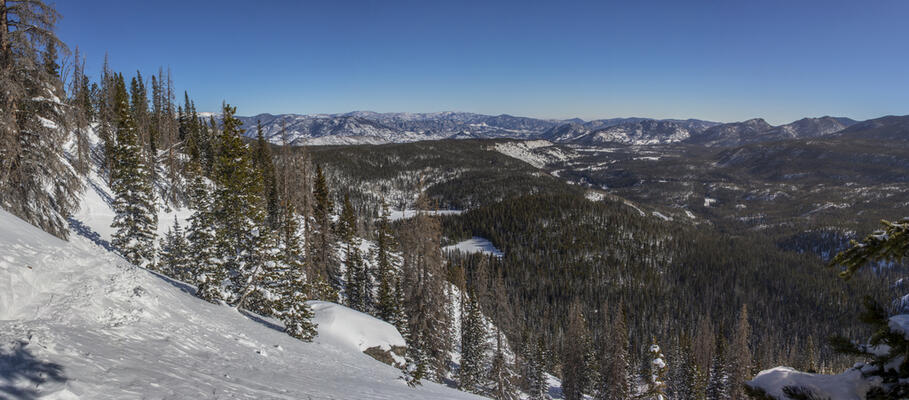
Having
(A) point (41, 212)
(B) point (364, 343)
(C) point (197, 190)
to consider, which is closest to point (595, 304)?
(B) point (364, 343)

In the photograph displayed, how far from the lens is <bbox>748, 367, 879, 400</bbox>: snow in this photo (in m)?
3.91

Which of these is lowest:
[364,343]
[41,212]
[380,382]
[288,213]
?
[364,343]

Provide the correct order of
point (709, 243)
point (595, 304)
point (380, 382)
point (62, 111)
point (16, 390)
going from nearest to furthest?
point (16, 390)
point (380, 382)
point (62, 111)
point (595, 304)
point (709, 243)

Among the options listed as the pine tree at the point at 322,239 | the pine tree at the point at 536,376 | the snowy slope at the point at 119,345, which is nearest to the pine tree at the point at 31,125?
the snowy slope at the point at 119,345

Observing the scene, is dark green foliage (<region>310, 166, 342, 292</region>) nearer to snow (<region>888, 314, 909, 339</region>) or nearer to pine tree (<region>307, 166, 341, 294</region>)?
pine tree (<region>307, 166, 341, 294</region>)

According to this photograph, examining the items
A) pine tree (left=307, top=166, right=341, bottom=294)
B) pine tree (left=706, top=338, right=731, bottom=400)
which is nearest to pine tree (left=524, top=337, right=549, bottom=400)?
pine tree (left=706, top=338, right=731, bottom=400)

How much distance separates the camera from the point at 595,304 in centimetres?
11444

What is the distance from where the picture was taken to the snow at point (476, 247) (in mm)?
143875

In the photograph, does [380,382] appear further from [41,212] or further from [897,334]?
[41,212]

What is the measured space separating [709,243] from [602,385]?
142 m

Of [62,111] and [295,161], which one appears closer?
[62,111]

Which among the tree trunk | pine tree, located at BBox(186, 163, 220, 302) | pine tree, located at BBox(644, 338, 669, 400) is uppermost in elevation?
the tree trunk

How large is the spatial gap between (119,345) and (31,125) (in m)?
13.2

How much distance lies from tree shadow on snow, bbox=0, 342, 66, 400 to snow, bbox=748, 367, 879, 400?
9315mm
